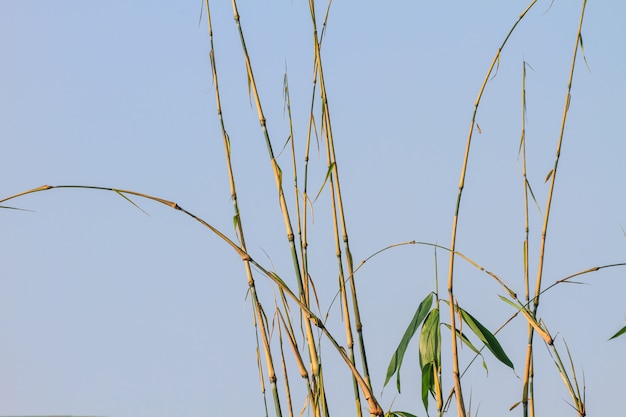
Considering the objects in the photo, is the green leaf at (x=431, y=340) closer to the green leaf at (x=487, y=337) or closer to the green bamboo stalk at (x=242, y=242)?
the green leaf at (x=487, y=337)

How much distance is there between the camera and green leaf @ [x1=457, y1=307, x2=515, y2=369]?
1400mm

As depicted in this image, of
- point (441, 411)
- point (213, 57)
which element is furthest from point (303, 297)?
point (213, 57)

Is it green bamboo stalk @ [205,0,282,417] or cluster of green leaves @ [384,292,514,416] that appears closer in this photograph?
green bamboo stalk @ [205,0,282,417]

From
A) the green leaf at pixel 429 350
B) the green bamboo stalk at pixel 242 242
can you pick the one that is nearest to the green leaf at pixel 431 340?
the green leaf at pixel 429 350

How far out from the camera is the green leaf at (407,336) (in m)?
1.44

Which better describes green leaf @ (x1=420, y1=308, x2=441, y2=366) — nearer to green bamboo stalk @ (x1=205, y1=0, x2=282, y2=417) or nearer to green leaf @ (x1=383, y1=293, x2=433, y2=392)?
green leaf @ (x1=383, y1=293, x2=433, y2=392)

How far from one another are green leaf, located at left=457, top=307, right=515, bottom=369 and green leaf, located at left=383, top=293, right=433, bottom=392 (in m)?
0.07

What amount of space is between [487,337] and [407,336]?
14 centimetres

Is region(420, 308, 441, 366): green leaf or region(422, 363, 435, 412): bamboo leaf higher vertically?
region(420, 308, 441, 366): green leaf

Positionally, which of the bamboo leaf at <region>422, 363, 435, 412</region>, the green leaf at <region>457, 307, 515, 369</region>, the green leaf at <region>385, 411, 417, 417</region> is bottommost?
the green leaf at <region>385, 411, 417, 417</region>

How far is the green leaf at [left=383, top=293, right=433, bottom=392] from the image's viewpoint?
1441mm

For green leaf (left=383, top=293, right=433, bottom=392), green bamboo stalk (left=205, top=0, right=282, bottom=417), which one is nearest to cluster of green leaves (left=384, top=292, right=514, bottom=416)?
green leaf (left=383, top=293, right=433, bottom=392)

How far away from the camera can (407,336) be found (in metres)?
1.46

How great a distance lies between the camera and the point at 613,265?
4.09 feet
